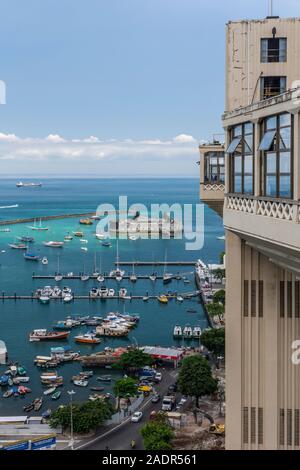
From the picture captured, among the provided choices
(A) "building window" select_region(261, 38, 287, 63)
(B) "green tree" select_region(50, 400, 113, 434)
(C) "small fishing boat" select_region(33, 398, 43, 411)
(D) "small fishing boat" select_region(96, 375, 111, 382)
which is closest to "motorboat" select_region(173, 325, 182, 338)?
(D) "small fishing boat" select_region(96, 375, 111, 382)

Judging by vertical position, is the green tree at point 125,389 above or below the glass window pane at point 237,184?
below

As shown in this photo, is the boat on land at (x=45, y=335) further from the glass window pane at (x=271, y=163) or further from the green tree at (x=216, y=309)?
the glass window pane at (x=271, y=163)

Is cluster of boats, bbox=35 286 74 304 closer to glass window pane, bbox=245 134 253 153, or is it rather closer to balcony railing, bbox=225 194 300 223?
balcony railing, bbox=225 194 300 223

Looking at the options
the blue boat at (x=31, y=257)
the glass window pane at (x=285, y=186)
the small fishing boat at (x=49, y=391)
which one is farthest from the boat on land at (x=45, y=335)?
the glass window pane at (x=285, y=186)

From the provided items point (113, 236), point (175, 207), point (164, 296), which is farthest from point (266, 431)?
point (175, 207)
